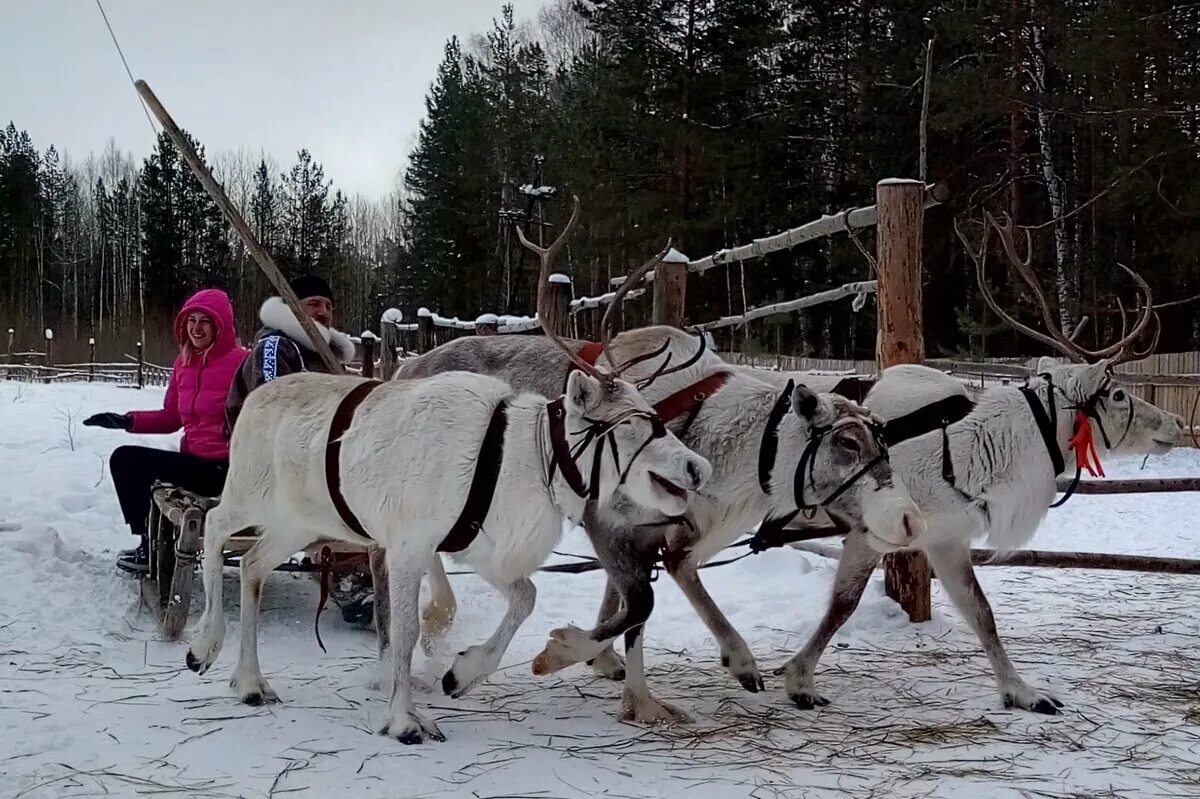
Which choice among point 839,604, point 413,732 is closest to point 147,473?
point 413,732

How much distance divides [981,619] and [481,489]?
2485mm

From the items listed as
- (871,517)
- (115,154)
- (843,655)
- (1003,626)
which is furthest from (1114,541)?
(115,154)

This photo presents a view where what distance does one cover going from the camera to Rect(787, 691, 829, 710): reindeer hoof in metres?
4.50

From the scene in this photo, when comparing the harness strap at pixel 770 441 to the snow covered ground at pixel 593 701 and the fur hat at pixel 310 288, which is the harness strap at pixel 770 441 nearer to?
the snow covered ground at pixel 593 701

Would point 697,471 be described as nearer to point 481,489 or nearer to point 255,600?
point 481,489

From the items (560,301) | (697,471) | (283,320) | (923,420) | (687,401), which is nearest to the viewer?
(697,471)

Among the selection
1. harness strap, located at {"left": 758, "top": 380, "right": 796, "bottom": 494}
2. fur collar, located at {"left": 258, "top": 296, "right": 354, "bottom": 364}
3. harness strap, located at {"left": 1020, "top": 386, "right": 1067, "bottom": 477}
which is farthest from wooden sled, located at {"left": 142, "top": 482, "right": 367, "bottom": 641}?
harness strap, located at {"left": 1020, "top": 386, "right": 1067, "bottom": 477}

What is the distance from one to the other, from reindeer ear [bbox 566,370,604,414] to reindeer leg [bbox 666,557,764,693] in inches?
44.0

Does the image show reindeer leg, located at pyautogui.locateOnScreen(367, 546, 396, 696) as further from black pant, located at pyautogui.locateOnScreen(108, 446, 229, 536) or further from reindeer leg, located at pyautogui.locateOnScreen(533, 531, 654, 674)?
black pant, located at pyautogui.locateOnScreen(108, 446, 229, 536)

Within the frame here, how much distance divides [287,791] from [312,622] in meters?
2.57

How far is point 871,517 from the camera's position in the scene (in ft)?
13.9

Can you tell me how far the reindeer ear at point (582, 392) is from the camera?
390cm

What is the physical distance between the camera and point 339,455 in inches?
165

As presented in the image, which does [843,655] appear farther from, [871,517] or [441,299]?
[441,299]
